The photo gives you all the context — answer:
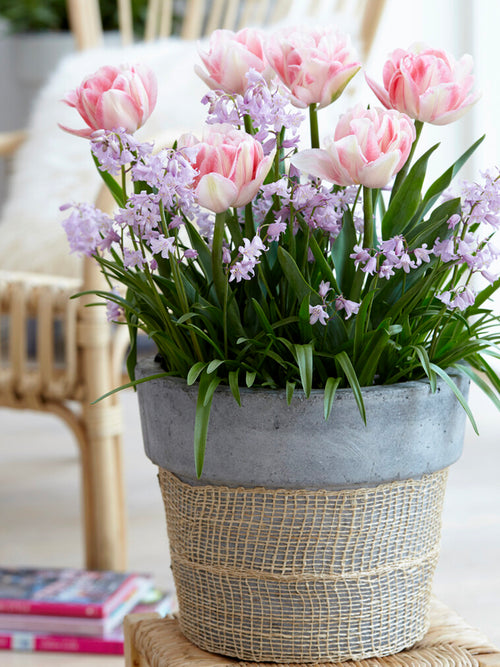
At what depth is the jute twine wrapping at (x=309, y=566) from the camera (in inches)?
23.0

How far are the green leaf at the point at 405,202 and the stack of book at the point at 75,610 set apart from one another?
793 millimetres

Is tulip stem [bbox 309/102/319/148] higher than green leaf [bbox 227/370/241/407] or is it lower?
higher

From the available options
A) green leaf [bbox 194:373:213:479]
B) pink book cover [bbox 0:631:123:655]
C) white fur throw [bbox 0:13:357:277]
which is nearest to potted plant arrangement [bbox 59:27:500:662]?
green leaf [bbox 194:373:213:479]

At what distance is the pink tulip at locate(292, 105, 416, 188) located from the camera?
19.4 inches

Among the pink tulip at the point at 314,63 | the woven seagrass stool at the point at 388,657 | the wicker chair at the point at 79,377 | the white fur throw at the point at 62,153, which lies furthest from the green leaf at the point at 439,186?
the white fur throw at the point at 62,153

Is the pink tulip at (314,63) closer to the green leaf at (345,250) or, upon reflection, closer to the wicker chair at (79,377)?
the green leaf at (345,250)

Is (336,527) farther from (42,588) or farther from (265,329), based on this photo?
(42,588)

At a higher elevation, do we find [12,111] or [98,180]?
[12,111]

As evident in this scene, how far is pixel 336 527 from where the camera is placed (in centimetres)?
58

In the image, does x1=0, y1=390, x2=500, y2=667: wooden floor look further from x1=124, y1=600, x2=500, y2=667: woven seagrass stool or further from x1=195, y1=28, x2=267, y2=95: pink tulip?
x1=195, y1=28, x2=267, y2=95: pink tulip

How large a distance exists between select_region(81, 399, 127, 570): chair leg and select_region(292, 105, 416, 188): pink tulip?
0.83m

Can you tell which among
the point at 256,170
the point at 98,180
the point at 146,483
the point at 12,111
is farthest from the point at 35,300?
the point at 12,111

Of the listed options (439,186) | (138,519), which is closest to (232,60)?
(439,186)

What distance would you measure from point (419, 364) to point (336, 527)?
0.12 m
